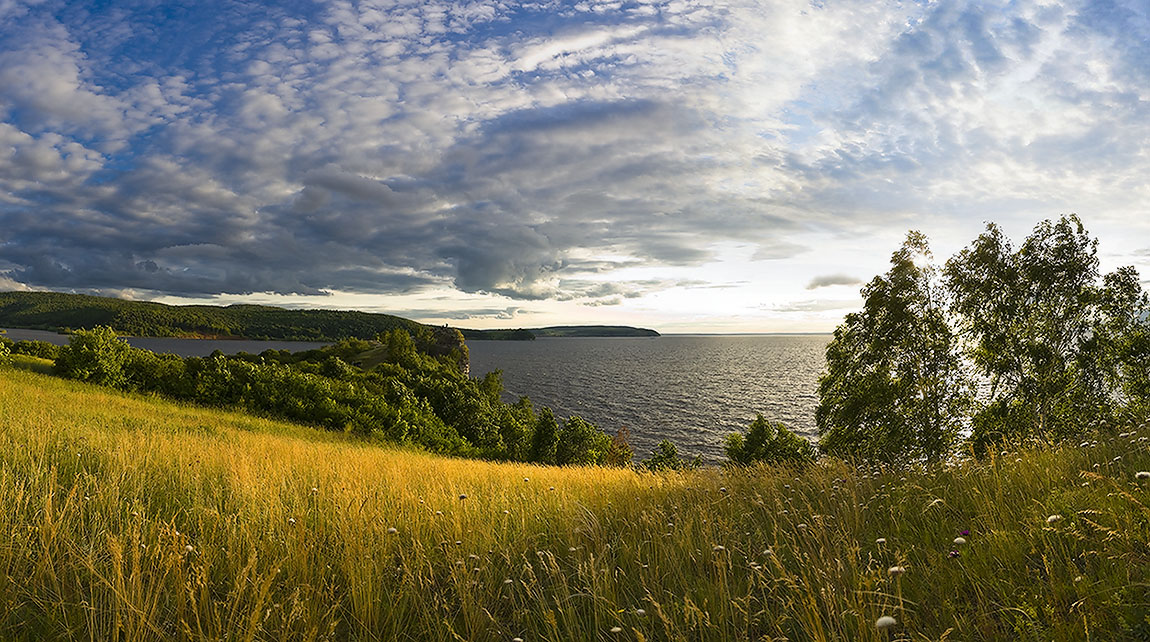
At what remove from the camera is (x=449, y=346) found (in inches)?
2810

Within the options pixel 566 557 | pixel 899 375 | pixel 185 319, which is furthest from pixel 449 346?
pixel 185 319

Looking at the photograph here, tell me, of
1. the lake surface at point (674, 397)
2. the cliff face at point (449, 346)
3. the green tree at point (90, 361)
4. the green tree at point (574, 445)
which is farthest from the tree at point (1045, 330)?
the cliff face at point (449, 346)

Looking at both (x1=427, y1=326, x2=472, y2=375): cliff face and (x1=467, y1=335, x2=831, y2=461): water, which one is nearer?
(x1=467, y1=335, x2=831, y2=461): water

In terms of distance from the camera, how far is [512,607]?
12.8 feet

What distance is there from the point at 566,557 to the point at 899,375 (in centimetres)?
2305

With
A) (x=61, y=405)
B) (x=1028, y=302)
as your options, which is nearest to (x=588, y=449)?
(x=1028, y=302)

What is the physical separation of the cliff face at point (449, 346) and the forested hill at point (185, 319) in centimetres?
11053

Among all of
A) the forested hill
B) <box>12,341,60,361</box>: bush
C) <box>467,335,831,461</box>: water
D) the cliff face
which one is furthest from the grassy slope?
the forested hill

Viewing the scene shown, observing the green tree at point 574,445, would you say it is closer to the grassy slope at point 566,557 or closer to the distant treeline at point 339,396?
the distant treeline at point 339,396

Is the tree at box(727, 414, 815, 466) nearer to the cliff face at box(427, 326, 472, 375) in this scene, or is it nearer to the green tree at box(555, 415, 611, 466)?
the green tree at box(555, 415, 611, 466)

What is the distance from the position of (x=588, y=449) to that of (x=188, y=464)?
32.3 meters

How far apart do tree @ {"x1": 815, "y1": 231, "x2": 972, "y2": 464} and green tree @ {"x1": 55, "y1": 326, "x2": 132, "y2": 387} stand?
31900 mm

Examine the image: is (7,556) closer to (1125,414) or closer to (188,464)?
(188,464)

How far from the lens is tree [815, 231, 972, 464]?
71.6ft
